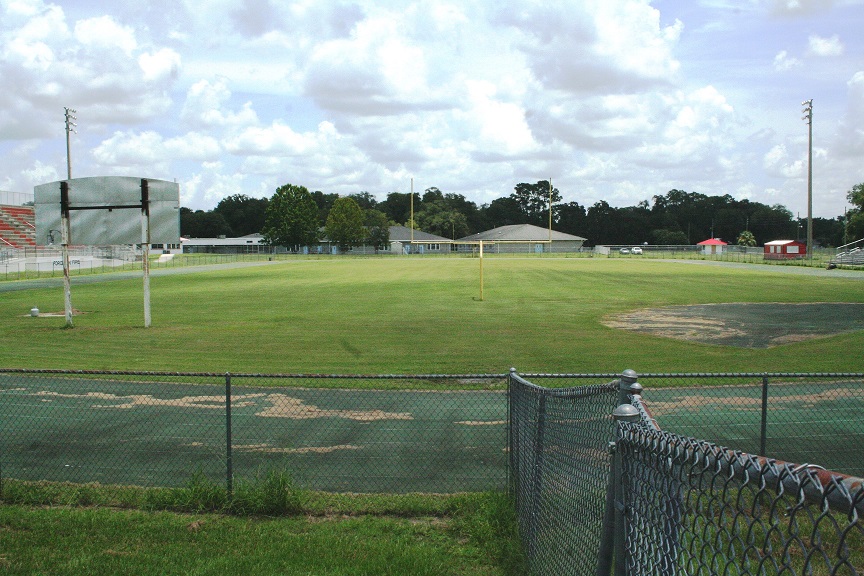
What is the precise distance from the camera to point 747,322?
909 inches

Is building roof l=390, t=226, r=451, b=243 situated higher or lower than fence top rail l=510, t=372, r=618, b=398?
higher

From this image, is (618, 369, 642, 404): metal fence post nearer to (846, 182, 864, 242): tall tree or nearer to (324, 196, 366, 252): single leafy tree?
(846, 182, 864, 242): tall tree

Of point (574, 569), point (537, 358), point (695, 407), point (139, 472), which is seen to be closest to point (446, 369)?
point (537, 358)

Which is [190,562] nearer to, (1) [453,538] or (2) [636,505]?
(1) [453,538]

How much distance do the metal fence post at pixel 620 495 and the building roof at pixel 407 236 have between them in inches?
5146

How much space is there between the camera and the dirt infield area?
19.9 m

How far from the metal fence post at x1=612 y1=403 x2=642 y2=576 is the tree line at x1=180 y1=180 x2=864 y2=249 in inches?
4676

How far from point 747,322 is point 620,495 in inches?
864

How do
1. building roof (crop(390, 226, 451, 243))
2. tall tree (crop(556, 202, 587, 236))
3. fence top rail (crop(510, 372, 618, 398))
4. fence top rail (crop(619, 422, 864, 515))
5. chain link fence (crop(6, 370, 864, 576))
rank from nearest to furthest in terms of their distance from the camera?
fence top rail (crop(619, 422, 864, 515))
chain link fence (crop(6, 370, 864, 576))
fence top rail (crop(510, 372, 618, 398))
building roof (crop(390, 226, 451, 243))
tall tree (crop(556, 202, 587, 236))

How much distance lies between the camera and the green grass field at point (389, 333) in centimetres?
1577

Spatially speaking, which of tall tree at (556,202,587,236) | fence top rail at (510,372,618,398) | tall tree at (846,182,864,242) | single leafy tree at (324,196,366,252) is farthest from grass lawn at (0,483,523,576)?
tall tree at (556,202,587,236)

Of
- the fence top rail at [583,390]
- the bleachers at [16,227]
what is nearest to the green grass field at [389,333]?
the fence top rail at [583,390]

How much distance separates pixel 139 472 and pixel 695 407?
7.79 metres

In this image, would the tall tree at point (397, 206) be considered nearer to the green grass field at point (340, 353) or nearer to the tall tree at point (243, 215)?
the tall tree at point (243, 215)
